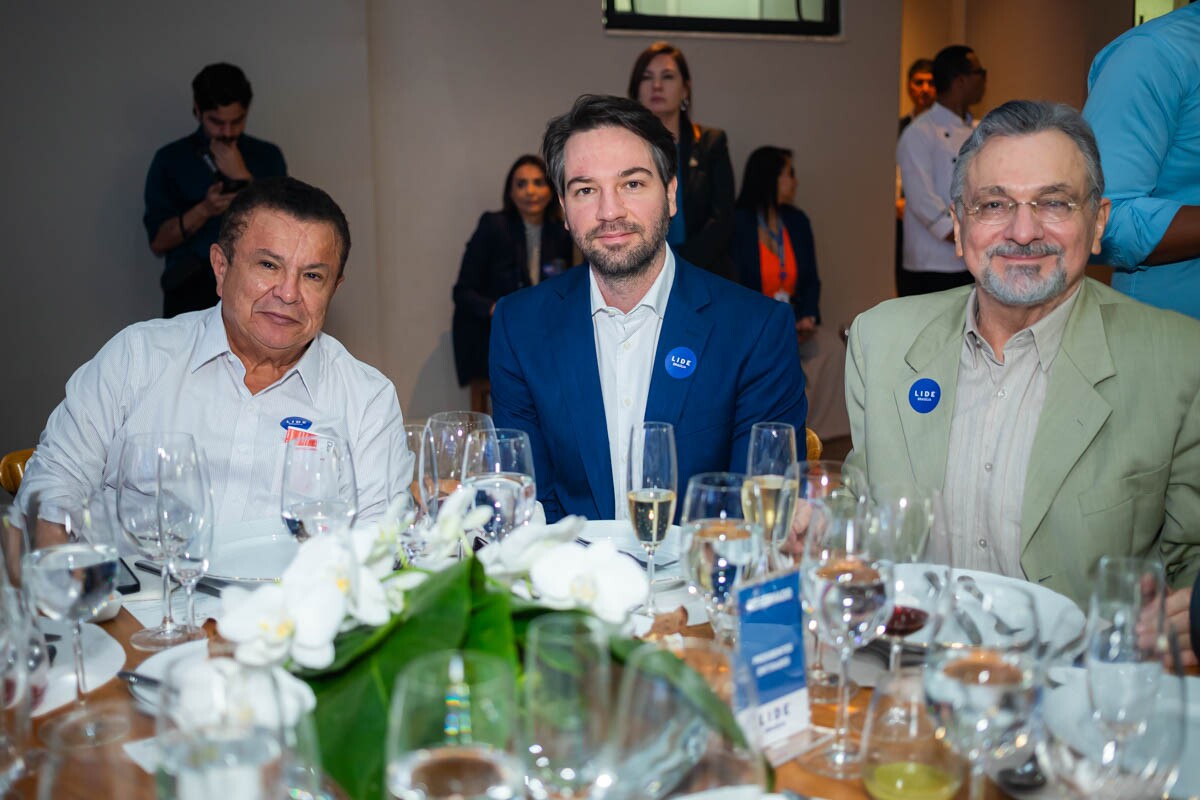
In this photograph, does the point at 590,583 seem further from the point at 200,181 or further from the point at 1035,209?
the point at 200,181

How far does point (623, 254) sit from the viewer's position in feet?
8.50

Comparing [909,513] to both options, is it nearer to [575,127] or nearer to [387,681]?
[387,681]

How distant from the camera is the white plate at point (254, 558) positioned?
159 cm

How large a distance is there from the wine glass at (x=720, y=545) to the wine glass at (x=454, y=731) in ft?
1.62

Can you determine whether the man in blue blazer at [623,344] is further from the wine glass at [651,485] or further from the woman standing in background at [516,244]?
the woman standing in background at [516,244]

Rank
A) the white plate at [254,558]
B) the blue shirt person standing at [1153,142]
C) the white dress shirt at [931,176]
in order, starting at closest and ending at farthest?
the white plate at [254,558] → the blue shirt person standing at [1153,142] → the white dress shirt at [931,176]

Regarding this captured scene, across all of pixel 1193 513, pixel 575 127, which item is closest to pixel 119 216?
pixel 575 127

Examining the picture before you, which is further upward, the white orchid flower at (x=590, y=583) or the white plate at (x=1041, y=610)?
the white orchid flower at (x=590, y=583)

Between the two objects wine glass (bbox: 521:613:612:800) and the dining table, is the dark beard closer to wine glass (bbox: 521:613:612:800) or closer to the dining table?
the dining table

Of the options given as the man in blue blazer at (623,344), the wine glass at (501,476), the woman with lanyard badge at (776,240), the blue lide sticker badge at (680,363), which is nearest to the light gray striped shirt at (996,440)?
the man in blue blazer at (623,344)

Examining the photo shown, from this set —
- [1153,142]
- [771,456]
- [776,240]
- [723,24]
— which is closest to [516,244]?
[776,240]

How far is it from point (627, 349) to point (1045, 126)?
1044mm

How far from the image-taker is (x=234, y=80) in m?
4.76

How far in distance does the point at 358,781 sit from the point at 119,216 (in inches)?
196
